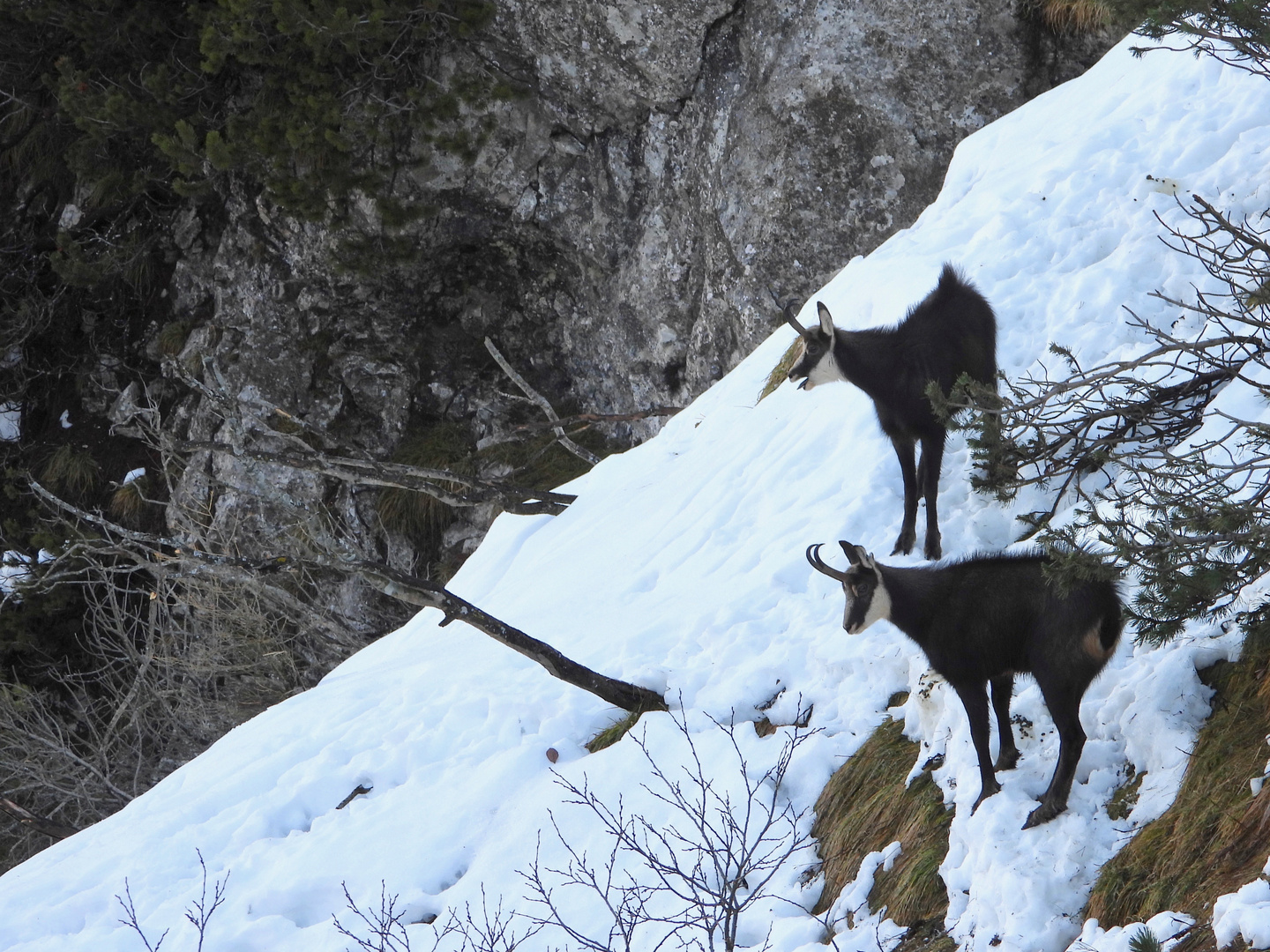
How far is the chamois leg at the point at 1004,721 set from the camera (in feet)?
11.8

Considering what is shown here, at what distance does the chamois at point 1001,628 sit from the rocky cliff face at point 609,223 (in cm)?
752

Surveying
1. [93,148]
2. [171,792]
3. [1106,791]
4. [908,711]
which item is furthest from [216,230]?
[1106,791]

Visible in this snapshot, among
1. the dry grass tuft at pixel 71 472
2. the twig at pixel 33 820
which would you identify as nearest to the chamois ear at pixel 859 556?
the twig at pixel 33 820

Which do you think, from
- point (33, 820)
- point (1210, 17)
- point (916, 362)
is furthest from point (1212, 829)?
point (33, 820)

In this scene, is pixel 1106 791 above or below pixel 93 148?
below

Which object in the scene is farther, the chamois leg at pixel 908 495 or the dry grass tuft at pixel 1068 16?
the dry grass tuft at pixel 1068 16

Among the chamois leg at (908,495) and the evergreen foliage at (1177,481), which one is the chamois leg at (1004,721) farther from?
the chamois leg at (908,495)

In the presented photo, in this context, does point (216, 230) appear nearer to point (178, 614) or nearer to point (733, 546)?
point (178, 614)

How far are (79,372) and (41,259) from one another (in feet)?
5.10

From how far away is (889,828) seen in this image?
12.5 feet

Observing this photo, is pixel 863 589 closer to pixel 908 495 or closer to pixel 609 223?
pixel 908 495

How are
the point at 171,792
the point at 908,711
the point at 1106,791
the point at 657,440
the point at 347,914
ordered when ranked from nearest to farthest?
the point at 1106,791 → the point at 908,711 → the point at 347,914 → the point at 171,792 → the point at 657,440

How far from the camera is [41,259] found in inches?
560

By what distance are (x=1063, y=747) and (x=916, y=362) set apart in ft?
7.16
